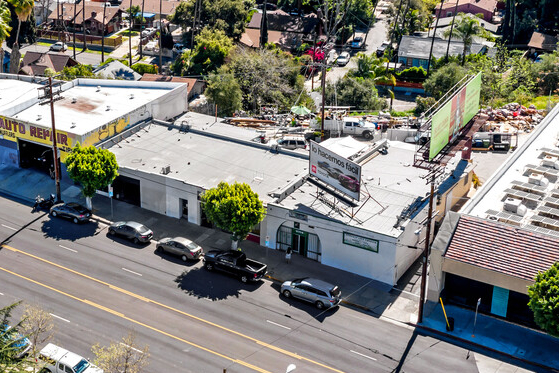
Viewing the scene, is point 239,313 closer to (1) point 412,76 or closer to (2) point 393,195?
(2) point 393,195

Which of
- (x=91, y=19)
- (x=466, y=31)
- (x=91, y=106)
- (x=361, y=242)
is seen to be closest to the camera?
(x=361, y=242)

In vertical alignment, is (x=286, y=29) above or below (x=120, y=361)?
above

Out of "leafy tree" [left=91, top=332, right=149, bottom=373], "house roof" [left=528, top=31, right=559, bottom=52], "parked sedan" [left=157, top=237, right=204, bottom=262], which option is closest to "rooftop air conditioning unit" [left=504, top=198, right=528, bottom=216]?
"parked sedan" [left=157, top=237, right=204, bottom=262]

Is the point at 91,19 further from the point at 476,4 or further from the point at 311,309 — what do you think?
the point at 311,309

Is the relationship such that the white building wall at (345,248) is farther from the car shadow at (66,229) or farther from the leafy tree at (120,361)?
the leafy tree at (120,361)

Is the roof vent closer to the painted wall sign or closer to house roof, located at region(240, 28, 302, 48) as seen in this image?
the painted wall sign

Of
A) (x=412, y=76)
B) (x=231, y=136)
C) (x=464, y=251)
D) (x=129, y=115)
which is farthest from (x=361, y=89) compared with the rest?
(x=464, y=251)

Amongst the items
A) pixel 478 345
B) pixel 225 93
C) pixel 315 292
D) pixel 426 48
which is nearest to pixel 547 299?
pixel 478 345

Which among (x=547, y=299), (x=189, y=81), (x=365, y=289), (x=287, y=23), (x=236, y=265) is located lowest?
(x=365, y=289)
